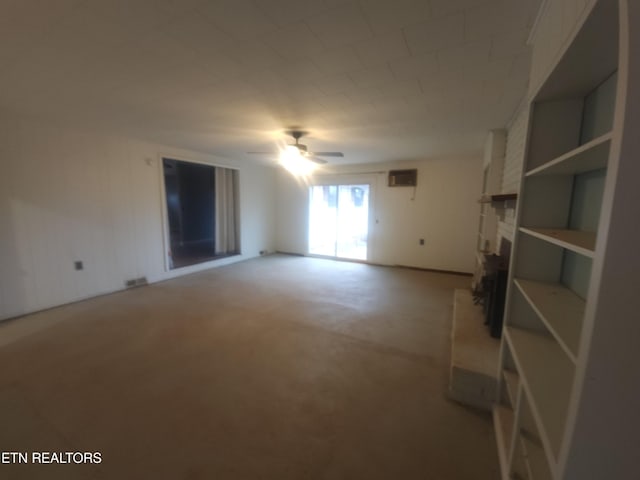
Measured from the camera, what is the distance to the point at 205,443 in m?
1.54

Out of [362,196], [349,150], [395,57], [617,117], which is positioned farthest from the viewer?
[362,196]

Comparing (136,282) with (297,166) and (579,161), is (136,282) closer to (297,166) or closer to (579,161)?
(297,166)

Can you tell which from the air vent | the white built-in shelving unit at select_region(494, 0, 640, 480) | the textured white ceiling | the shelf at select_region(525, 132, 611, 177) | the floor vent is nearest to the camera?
the white built-in shelving unit at select_region(494, 0, 640, 480)

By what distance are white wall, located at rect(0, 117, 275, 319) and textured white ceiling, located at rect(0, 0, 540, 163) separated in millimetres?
493

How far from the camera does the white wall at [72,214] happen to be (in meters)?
3.09

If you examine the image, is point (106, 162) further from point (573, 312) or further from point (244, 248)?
point (573, 312)

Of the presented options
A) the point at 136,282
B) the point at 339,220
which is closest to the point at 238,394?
the point at 136,282

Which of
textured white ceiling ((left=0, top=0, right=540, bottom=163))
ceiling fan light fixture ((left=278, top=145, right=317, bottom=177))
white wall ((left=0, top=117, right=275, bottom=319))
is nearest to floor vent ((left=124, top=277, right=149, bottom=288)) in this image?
white wall ((left=0, top=117, right=275, bottom=319))

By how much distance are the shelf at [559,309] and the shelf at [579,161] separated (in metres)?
0.65

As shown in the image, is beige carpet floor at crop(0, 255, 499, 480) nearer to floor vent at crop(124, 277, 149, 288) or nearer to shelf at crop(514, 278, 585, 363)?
floor vent at crop(124, 277, 149, 288)

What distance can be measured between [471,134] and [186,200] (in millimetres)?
6733

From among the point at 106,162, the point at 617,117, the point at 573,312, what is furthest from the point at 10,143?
the point at 573,312

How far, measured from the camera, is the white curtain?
606 cm

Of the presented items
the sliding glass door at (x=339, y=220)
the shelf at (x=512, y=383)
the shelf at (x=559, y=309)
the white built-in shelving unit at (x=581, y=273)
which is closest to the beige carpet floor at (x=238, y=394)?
the shelf at (x=512, y=383)
